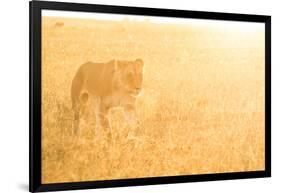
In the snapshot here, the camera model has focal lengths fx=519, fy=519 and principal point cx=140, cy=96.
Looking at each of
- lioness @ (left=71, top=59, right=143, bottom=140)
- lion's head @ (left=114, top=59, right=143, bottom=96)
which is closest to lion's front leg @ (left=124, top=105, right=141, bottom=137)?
lioness @ (left=71, top=59, right=143, bottom=140)

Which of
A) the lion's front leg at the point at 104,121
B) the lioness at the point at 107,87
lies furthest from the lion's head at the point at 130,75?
the lion's front leg at the point at 104,121

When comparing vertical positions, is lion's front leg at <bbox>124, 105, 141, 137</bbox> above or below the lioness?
below

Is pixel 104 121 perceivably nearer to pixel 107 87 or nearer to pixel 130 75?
pixel 107 87

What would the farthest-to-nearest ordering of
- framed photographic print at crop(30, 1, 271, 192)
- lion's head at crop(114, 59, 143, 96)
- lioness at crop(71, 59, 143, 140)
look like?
lion's head at crop(114, 59, 143, 96) < lioness at crop(71, 59, 143, 140) < framed photographic print at crop(30, 1, 271, 192)

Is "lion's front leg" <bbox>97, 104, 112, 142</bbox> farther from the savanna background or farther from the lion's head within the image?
the lion's head

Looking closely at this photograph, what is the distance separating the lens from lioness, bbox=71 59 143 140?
15.6ft

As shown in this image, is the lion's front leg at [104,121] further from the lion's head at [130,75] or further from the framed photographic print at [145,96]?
the lion's head at [130,75]

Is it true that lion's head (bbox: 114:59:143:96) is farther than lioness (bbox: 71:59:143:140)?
Yes

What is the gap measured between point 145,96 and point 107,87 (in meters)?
0.39

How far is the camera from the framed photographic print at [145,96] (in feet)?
15.2

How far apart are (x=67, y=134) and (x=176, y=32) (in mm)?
1458

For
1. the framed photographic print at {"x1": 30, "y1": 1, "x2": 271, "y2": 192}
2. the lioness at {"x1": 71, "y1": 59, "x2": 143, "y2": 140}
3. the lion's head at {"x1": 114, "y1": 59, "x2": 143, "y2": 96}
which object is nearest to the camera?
the framed photographic print at {"x1": 30, "y1": 1, "x2": 271, "y2": 192}

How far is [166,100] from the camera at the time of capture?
5035 mm

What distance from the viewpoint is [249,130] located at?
542 centimetres
